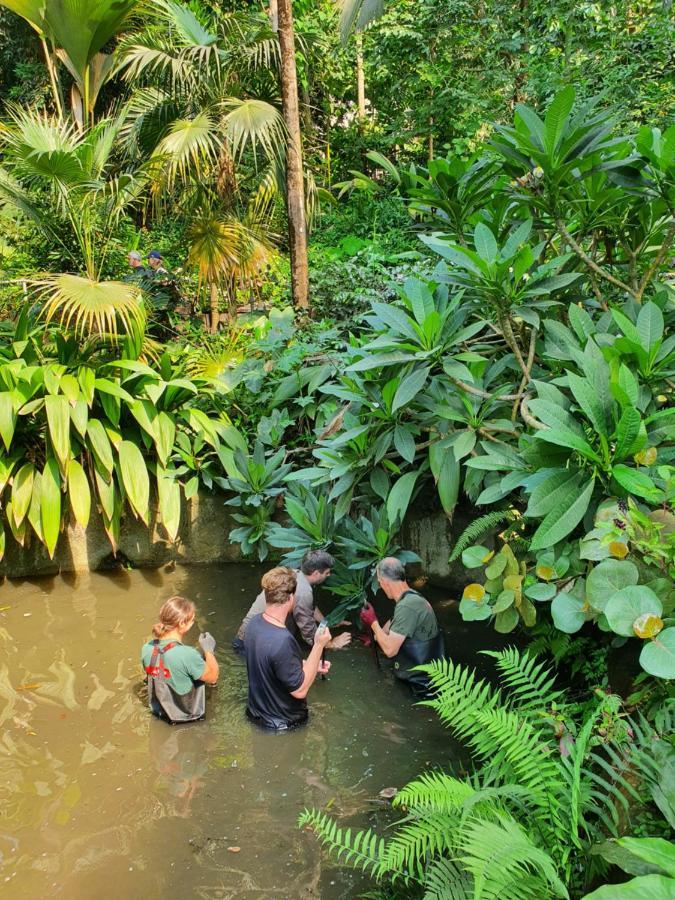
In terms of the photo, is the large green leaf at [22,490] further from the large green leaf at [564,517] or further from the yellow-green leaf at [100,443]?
the large green leaf at [564,517]

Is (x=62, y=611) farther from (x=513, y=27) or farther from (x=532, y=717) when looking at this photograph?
(x=513, y=27)

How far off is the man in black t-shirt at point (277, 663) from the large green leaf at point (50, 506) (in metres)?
2.19

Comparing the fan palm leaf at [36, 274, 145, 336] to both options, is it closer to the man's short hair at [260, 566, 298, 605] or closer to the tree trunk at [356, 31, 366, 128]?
the man's short hair at [260, 566, 298, 605]

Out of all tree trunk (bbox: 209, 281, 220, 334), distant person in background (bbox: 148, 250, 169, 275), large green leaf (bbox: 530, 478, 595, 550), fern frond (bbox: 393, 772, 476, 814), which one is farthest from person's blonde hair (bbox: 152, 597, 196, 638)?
distant person in background (bbox: 148, 250, 169, 275)

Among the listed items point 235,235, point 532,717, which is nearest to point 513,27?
point 235,235

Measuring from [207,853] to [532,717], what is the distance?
150 centimetres

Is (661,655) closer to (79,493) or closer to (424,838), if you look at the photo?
(424,838)

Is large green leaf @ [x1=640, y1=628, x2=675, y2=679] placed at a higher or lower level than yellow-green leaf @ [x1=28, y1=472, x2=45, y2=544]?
higher

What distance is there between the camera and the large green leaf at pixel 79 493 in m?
5.18

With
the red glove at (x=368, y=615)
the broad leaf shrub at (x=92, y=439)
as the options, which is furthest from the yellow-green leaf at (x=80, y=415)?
the red glove at (x=368, y=615)

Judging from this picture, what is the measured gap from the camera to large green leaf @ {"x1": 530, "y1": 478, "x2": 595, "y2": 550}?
264 centimetres

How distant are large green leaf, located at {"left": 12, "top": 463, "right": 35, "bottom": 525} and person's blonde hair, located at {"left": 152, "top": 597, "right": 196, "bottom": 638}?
1927mm

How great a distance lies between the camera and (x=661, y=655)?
216cm

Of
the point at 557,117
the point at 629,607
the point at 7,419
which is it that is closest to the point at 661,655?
the point at 629,607
